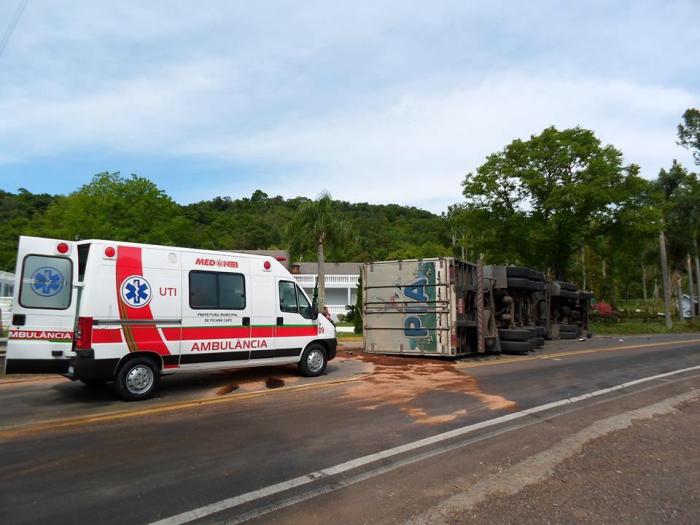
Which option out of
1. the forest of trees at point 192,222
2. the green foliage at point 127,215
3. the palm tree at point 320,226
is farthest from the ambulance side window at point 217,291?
the green foliage at point 127,215

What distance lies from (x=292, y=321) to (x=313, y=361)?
1.03 m

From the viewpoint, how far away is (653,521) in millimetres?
3744

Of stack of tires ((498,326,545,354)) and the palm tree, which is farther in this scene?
the palm tree

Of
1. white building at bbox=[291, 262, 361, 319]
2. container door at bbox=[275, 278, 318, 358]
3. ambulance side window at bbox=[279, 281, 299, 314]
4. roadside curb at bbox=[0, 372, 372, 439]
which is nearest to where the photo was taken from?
roadside curb at bbox=[0, 372, 372, 439]

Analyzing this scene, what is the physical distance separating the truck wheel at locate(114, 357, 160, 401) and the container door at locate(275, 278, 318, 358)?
2385 millimetres

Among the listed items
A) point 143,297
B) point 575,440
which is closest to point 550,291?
point 575,440

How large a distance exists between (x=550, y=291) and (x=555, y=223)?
12.1 meters

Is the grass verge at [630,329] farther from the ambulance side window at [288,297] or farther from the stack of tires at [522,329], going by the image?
the ambulance side window at [288,297]

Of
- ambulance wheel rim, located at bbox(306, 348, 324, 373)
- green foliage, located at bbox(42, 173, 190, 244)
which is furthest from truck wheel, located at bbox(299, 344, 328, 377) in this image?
green foliage, located at bbox(42, 173, 190, 244)

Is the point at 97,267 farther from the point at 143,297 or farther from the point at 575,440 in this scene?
the point at 575,440

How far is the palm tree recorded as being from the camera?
27.0 m

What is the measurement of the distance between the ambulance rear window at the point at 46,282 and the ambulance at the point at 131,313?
0.04ft

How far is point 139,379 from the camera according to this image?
7.83 m

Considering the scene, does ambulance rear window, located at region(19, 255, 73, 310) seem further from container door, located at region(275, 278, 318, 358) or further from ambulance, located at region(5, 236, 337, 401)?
container door, located at region(275, 278, 318, 358)
